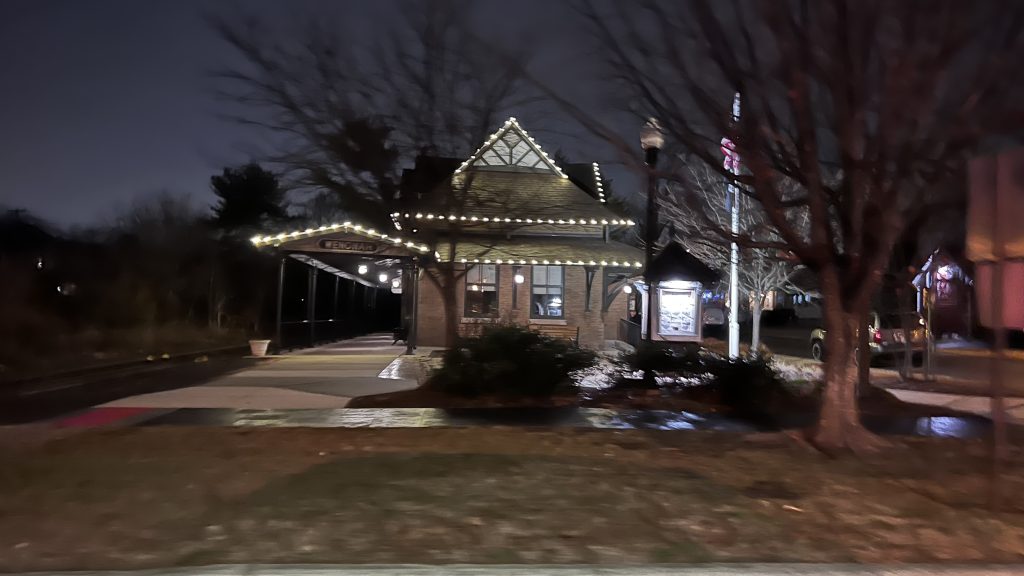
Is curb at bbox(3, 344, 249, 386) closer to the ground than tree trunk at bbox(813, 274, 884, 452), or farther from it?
closer to the ground

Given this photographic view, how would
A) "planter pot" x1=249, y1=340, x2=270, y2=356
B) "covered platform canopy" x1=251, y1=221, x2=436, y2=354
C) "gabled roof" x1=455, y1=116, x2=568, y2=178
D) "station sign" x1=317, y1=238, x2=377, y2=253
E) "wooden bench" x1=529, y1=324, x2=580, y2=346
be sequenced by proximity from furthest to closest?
"wooden bench" x1=529, y1=324, x2=580, y2=346, "gabled roof" x1=455, y1=116, x2=568, y2=178, "planter pot" x1=249, y1=340, x2=270, y2=356, "station sign" x1=317, y1=238, x2=377, y2=253, "covered platform canopy" x1=251, y1=221, x2=436, y2=354

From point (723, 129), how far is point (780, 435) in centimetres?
397

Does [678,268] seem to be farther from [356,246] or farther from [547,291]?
[356,246]

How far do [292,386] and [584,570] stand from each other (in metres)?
10.8

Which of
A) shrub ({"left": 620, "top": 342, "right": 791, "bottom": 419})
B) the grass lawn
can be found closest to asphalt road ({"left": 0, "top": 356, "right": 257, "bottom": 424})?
the grass lawn

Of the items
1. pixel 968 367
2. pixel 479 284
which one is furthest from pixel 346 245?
pixel 968 367

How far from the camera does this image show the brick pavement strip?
4887mm

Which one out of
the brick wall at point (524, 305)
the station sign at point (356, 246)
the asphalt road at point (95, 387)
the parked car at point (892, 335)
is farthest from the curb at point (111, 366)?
the parked car at point (892, 335)

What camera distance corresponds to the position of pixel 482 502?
6574mm

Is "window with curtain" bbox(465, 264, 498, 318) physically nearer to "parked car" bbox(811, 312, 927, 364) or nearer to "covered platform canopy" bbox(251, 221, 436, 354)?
"covered platform canopy" bbox(251, 221, 436, 354)

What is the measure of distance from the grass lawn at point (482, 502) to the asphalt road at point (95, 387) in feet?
10.3

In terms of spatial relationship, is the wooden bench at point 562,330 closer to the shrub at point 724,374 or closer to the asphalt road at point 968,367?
the asphalt road at point 968,367

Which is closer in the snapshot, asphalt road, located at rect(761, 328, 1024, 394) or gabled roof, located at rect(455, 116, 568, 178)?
asphalt road, located at rect(761, 328, 1024, 394)

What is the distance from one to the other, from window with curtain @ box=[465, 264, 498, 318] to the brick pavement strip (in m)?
20.1
